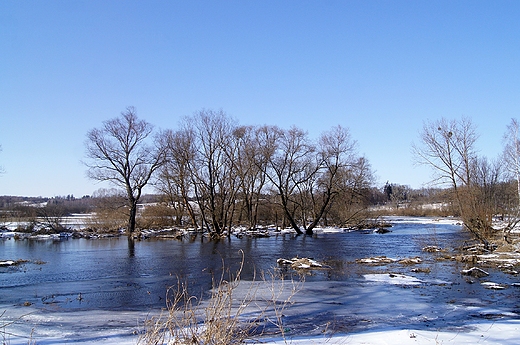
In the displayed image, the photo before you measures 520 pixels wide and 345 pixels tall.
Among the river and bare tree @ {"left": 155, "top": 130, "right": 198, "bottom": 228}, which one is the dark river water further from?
bare tree @ {"left": 155, "top": 130, "right": 198, "bottom": 228}

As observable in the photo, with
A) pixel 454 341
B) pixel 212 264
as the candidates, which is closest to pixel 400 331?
pixel 454 341

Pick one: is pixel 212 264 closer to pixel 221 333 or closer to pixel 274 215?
pixel 221 333

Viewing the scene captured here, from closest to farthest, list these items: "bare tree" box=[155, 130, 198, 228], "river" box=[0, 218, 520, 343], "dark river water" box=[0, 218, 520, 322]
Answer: "river" box=[0, 218, 520, 343] < "dark river water" box=[0, 218, 520, 322] < "bare tree" box=[155, 130, 198, 228]

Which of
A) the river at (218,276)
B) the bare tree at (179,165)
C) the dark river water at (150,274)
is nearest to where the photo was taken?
the river at (218,276)

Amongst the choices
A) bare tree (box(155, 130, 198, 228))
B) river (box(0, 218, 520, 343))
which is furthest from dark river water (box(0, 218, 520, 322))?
bare tree (box(155, 130, 198, 228))

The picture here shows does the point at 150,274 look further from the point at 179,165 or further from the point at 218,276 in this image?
the point at 179,165

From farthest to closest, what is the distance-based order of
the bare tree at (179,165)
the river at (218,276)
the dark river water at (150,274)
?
the bare tree at (179,165) < the dark river water at (150,274) < the river at (218,276)

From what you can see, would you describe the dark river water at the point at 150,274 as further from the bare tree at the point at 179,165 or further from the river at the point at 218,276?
the bare tree at the point at 179,165

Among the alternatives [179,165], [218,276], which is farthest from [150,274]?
[179,165]

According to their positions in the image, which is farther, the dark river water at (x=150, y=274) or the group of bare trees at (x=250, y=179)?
the group of bare trees at (x=250, y=179)

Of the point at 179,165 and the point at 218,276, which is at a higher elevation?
the point at 179,165

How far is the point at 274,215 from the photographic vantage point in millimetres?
Result: 51375

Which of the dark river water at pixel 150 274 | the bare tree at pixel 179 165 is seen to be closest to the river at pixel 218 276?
the dark river water at pixel 150 274

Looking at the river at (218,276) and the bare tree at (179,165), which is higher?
the bare tree at (179,165)
